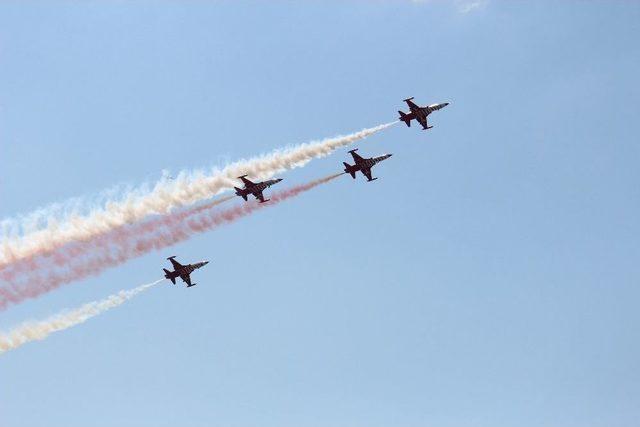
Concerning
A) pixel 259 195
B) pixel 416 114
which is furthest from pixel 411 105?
pixel 259 195

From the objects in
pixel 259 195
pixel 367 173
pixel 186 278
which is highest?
pixel 259 195

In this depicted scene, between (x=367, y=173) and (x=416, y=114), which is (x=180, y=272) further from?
(x=416, y=114)

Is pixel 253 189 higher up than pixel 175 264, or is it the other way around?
pixel 253 189

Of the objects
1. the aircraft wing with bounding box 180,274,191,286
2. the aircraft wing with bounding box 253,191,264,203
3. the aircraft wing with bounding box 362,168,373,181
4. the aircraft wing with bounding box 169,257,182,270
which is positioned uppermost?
the aircraft wing with bounding box 253,191,264,203

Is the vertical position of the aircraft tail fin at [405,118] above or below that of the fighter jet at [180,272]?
above

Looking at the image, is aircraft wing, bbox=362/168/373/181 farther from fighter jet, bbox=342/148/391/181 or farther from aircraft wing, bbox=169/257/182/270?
aircraft wing, bbox=169/257/182/270

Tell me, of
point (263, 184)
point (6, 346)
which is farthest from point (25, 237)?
point (263, 184)

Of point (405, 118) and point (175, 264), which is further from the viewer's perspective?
point (405, 118)

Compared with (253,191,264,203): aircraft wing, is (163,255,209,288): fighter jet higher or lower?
lower

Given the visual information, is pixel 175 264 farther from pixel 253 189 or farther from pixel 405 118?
pixel 405 118

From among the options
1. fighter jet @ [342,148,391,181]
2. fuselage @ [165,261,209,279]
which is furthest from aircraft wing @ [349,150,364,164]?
fuselage @ [165,261,209,279]

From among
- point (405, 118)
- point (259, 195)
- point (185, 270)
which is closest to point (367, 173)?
point (405, 118)

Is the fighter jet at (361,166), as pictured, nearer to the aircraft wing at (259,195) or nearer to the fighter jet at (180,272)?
the aircraft wing at (259,195)

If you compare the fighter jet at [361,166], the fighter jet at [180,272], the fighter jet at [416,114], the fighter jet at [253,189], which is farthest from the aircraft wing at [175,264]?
the fighter jet at [416,114]
